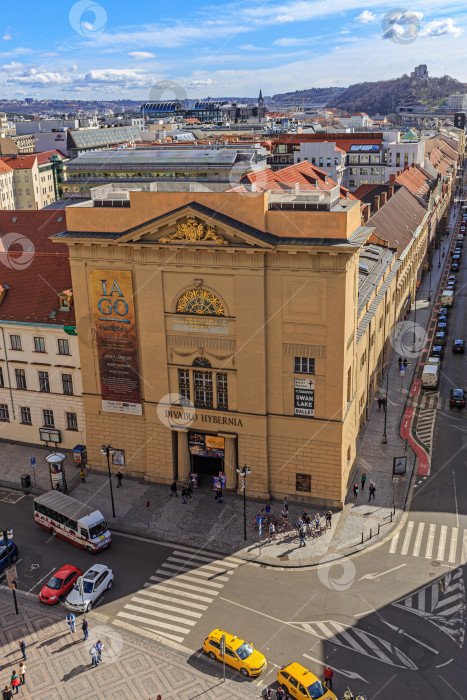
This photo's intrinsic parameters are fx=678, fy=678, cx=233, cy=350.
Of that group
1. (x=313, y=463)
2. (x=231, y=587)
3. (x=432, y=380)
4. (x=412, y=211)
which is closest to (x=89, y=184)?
(x=412, y=211)

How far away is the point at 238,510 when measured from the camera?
163ft

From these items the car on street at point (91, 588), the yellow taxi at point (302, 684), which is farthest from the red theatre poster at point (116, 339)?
the yellow taxi at point (302, 684)

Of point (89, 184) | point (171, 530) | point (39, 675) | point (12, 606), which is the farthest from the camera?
point (89, 184)

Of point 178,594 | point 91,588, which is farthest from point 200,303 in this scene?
point 91,588

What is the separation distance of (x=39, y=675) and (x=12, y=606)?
21.0 feet

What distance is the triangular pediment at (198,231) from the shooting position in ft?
149

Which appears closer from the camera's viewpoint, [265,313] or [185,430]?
[265,313]

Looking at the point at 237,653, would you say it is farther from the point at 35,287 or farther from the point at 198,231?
the point at 35,287

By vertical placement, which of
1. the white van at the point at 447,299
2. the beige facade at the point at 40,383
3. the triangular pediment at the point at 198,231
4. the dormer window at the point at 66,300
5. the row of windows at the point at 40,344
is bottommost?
the white van at the point at 447,299

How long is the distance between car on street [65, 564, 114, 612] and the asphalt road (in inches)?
28.3

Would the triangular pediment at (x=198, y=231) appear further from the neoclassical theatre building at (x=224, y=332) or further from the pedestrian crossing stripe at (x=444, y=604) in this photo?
the pedestrian crossing stripe at (x=444, y=604)

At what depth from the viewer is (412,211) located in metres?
108

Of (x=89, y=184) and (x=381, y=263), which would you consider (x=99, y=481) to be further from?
(x=89, y=184)

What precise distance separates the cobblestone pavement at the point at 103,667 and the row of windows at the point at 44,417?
2077 cm
